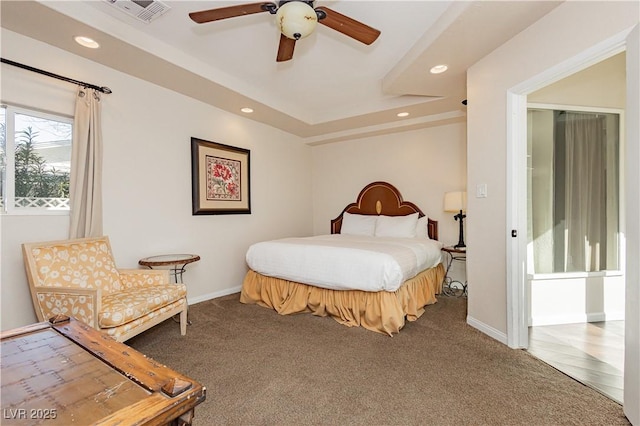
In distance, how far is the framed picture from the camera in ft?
12.1

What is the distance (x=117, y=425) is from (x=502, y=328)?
272cm

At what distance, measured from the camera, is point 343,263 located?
9.61 ft

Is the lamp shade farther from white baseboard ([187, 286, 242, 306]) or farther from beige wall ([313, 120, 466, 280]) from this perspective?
white baseboard ([187, 286, 242, 306])

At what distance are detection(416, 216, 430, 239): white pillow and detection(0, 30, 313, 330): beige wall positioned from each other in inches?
84.0

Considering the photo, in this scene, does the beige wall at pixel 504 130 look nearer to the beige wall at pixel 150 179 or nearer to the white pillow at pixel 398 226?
the white pillow at pixel 398 226

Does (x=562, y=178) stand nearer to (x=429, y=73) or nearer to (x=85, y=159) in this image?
(x=429, y=73)

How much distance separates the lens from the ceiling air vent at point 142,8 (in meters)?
2.20

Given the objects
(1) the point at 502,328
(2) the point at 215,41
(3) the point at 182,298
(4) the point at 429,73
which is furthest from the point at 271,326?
(4) the point at 429,73

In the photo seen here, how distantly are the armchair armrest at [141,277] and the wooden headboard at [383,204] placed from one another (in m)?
3.27

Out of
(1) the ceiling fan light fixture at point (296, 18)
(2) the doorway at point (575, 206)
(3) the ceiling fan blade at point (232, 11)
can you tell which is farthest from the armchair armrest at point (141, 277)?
(2) the doorway at point (575, 206)

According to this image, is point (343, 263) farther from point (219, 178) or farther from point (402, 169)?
point (402, 169)

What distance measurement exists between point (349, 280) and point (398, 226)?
1.88m

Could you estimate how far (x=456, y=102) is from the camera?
3.83 meters

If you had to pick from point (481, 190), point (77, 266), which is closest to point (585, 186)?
point (481, 190)
